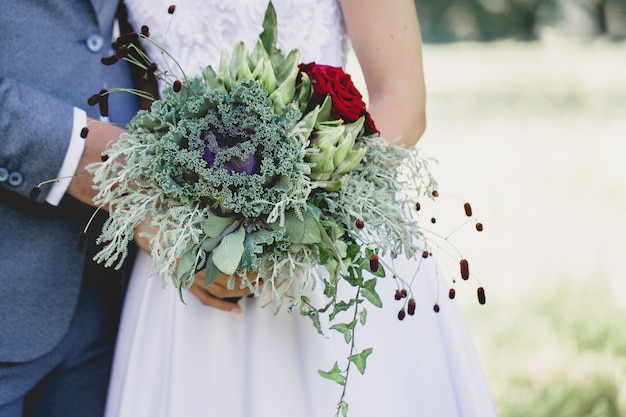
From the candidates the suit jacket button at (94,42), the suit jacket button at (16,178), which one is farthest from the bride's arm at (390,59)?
the suit jacket button at (16,178)

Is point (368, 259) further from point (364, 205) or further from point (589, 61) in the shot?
point (589, 61)

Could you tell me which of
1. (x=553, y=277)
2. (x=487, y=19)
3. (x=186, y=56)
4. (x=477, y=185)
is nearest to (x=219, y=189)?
(x=186, y=56)

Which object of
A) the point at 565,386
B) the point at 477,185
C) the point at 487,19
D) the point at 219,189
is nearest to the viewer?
the point at 219,189

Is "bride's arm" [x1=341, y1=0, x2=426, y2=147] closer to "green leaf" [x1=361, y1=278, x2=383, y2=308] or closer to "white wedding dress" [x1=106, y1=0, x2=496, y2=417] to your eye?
"white wedding dress" [x1=106, y1=0, x2=496, y2=417]

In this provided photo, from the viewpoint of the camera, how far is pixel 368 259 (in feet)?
4.59

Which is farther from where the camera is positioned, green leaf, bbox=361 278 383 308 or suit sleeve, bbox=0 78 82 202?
suit sleeve, bbox=0 78 82 202

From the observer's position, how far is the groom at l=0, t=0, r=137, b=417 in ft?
5.32

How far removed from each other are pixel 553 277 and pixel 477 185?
1.57 meters

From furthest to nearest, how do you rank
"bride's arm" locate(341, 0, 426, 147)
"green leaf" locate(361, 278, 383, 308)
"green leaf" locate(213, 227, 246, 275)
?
1. "bride's arm" locate(341, 0, 426, 147)
2. "green leaf" locate(361, 278, 383, 308)
3. "green leaf" locate(213, 227, 246, 275)

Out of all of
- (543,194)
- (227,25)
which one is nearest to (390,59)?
(227,25)

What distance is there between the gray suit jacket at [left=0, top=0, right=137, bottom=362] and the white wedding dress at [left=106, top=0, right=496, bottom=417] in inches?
5.6

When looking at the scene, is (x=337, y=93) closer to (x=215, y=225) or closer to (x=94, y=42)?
(x=215, y=225)

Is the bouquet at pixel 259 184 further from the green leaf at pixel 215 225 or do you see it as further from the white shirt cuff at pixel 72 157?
the white shirt cuff at pixel 72 157

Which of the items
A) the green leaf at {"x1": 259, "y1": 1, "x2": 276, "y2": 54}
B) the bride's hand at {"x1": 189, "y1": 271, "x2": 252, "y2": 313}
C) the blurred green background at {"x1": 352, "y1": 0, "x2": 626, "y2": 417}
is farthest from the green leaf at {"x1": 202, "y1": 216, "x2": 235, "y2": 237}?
the blurred green background at {"x1": 352, "y1": 0, "x2": 626, "y2": 417}
